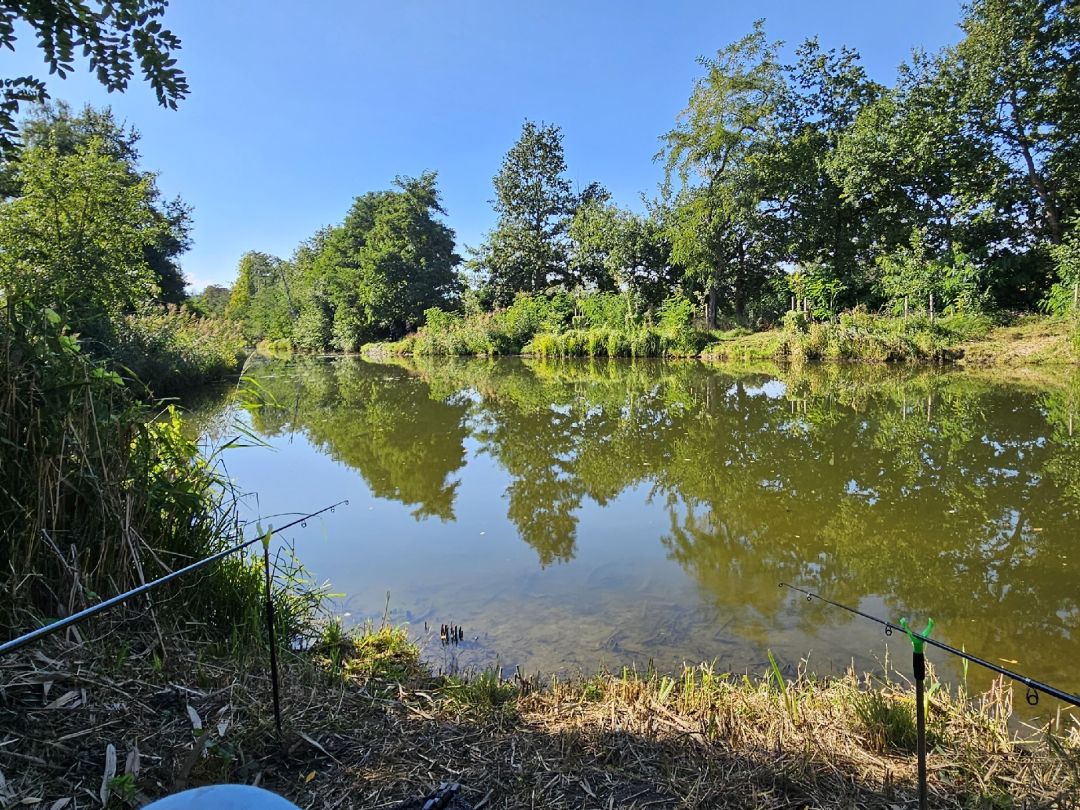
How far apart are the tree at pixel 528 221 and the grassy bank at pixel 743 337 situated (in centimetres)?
249

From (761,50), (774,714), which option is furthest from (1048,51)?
(774,714)

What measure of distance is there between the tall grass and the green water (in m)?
1.13

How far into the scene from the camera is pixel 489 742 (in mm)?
1727

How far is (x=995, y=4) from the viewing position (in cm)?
1501

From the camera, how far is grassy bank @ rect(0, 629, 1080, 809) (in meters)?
1.45

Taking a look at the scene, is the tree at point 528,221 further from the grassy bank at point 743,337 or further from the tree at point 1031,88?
the tree at point 1031,88

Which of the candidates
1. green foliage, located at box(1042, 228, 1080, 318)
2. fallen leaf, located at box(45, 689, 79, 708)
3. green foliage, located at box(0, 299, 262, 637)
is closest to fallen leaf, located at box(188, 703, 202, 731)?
fallen leaf, located at box(45, 689, 79, 708)

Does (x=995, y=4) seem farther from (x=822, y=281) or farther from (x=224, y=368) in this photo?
(x=224, y=368)

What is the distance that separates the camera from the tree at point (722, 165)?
61.6ft

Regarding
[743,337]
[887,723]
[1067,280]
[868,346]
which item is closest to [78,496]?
[887,723]

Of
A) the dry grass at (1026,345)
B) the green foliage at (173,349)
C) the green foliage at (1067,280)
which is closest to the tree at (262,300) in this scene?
the green foliage at (173,349)

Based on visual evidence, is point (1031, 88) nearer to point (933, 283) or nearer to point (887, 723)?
point (933, 283)

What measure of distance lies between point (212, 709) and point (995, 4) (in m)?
21.3

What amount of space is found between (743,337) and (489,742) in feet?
60.9
